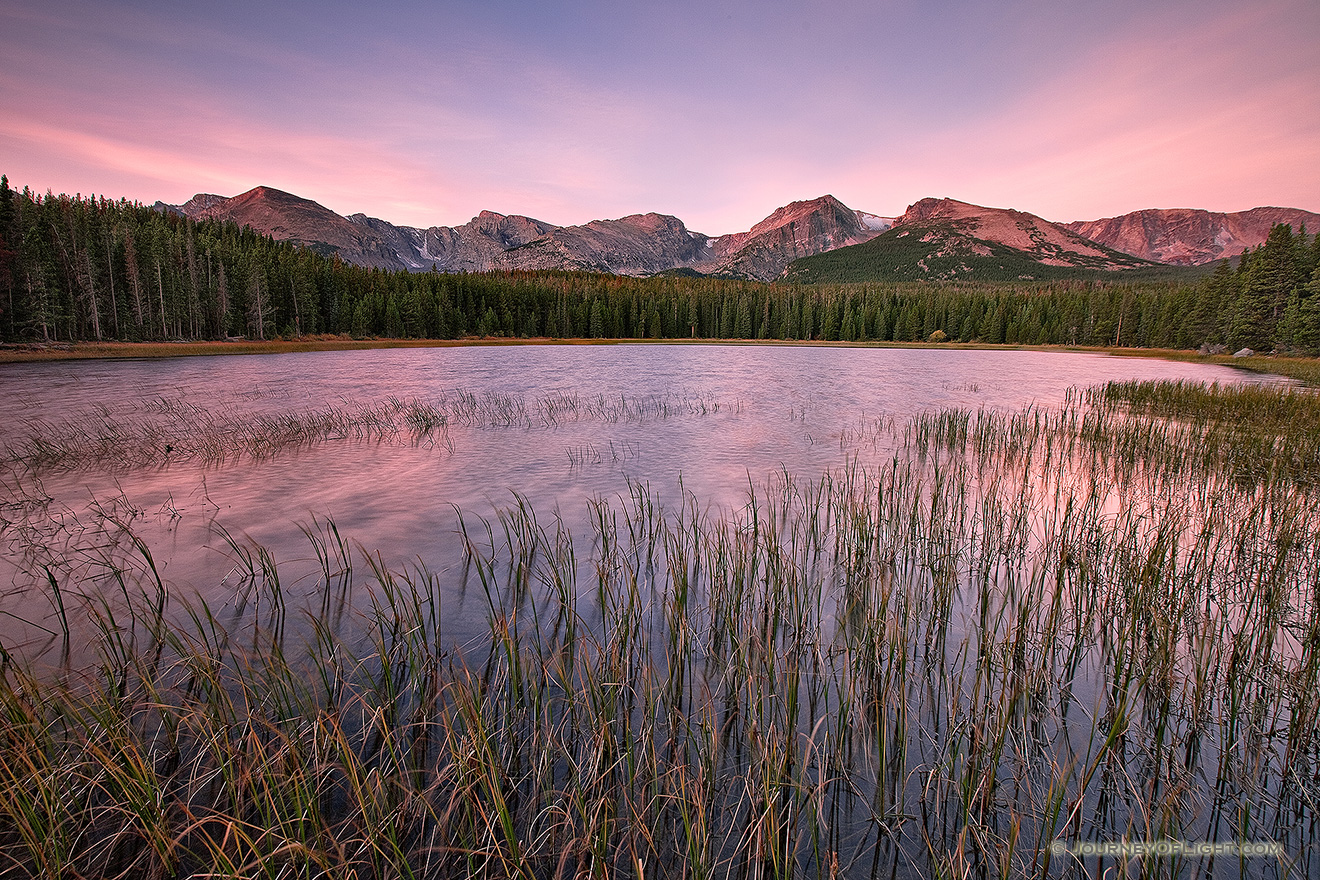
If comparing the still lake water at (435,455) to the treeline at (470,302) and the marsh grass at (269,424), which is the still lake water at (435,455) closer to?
the marsh grass at (269,424)

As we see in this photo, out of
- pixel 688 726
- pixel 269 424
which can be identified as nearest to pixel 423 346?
pixel 269 424

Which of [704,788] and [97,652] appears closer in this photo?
[704,788]

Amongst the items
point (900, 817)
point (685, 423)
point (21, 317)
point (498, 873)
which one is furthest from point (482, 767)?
point (21, 317)

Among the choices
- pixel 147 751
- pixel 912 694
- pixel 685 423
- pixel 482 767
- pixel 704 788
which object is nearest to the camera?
pixel 482 767

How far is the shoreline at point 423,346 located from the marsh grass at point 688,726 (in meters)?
35.2

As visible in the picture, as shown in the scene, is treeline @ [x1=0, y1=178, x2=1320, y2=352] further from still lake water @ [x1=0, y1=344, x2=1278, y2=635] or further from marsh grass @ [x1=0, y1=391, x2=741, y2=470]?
marsh grass @ [x1=0, y1=391, x2=741, y2=470]

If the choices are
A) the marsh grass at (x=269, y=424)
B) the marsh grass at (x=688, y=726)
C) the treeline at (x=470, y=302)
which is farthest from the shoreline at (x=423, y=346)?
the marsh grass at (x=688, y=726)

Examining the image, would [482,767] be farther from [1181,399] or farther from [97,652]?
[1181,399]

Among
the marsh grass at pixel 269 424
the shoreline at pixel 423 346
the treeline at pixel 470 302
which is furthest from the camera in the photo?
the treeline at pixel 470 302

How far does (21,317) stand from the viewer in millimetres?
49375

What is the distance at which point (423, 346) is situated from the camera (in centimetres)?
8119

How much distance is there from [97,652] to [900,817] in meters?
6.72

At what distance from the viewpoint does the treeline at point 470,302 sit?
165 ft

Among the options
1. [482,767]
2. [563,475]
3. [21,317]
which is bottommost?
[563,475]
